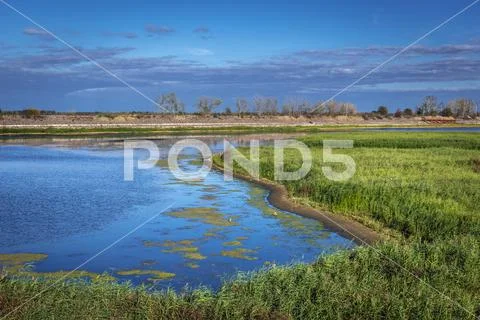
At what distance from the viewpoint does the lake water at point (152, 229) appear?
9977 mm

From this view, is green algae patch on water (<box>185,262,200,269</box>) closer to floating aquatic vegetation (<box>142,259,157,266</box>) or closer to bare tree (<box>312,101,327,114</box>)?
floating aquatic vegetation (<box>142,259,157,266</box>)

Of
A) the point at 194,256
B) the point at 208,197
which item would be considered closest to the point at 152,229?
the point at 194,256

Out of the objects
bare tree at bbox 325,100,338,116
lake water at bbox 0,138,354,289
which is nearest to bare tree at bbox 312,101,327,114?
bare tree at bbox 325,100,338,116

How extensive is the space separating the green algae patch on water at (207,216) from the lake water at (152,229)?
0.09 feet

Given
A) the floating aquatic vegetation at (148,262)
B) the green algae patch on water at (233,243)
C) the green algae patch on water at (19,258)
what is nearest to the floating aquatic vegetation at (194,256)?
the floating aquatic vegetation at (148,262)

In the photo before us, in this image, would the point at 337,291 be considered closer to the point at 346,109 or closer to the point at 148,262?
the point at 148,262

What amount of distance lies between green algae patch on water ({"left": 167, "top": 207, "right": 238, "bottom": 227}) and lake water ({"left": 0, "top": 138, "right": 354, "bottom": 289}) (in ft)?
0.09

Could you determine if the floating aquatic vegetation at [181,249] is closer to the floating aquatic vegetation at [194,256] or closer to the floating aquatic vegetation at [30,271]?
the floating aquatic vegetation at [194,256]

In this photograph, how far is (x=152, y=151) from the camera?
35.2m

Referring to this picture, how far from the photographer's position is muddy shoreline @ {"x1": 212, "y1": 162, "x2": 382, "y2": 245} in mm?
12445

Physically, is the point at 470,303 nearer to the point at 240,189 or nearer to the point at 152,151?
the point at 240,189

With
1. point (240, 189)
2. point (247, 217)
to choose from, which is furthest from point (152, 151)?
point (247, 217)

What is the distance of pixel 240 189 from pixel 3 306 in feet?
44.0

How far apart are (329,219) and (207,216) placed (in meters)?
3.27
